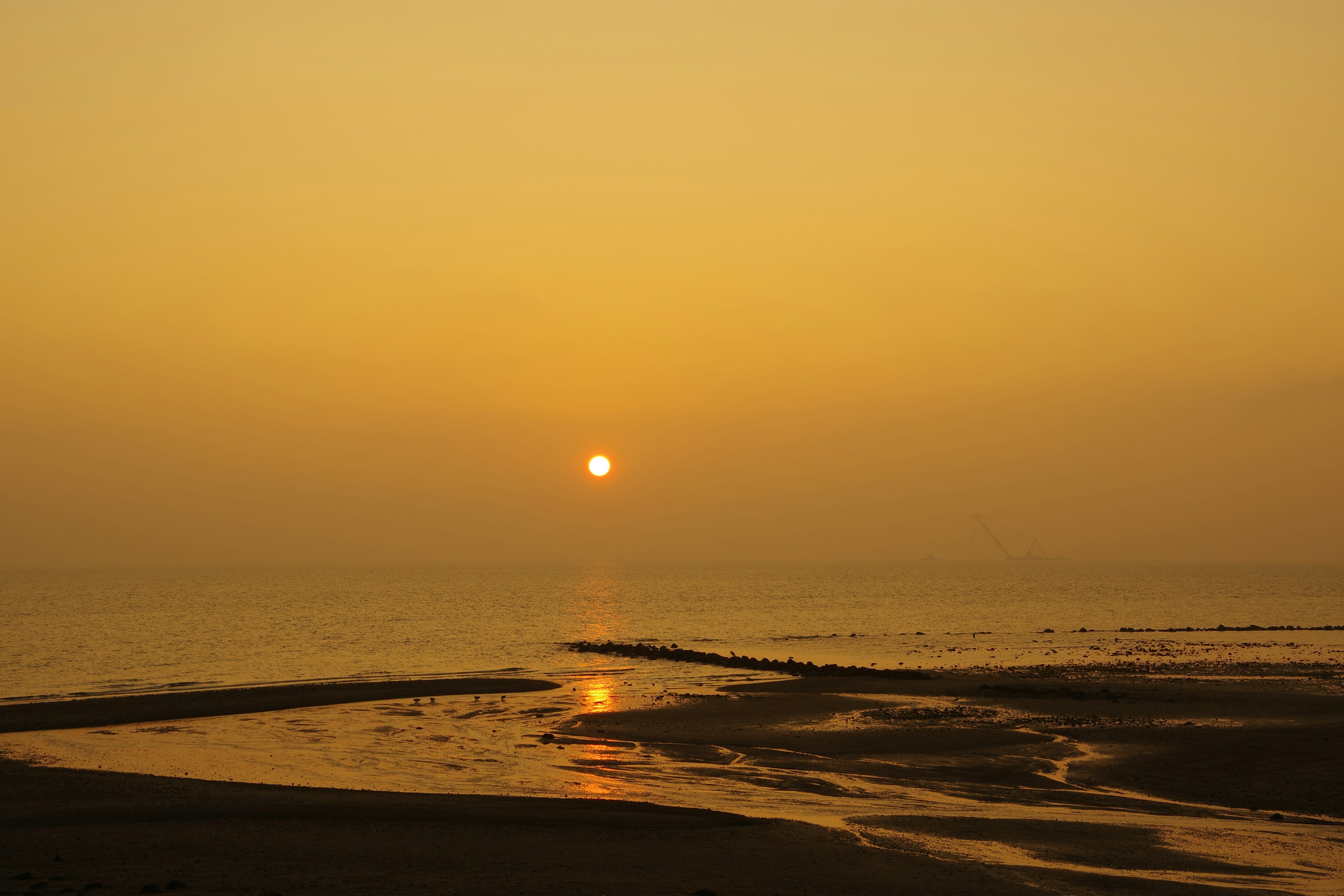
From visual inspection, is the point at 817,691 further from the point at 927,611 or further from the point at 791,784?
the point at 927,611

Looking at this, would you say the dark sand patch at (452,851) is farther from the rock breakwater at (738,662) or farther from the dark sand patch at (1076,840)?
the rock breakwater at (738,662)

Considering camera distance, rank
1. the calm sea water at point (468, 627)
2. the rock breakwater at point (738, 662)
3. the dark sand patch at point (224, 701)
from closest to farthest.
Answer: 1. the dark sand patch at point (224, 701)
2. the rock breakwater at point (738, 662)
3. the calm sea water at point (468, 627)

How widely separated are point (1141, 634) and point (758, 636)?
3536cm

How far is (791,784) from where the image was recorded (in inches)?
1134

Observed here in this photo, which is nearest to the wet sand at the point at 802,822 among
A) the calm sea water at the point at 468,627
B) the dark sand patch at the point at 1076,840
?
the dark sand patch at the point at 1076,840

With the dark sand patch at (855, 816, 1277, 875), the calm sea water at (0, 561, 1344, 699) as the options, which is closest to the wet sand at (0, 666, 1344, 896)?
the dark sand patch at (855, 816, 1277, 875)

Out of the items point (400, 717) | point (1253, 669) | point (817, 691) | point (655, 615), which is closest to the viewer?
point (400, 717)

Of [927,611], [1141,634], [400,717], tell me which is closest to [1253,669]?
[1141,634]

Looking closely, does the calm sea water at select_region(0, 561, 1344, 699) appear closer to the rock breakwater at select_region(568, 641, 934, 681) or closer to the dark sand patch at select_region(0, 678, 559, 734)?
the rock breakwater at select_region(568, 641, 934, 681)

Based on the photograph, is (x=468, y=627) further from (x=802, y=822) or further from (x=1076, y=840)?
(x=1076, y=840)

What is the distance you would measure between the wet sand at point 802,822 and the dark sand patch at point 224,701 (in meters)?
14.5

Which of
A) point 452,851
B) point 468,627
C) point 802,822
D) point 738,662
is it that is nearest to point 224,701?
point 738,662

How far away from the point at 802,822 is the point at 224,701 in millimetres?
37205

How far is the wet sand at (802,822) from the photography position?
18.8m
